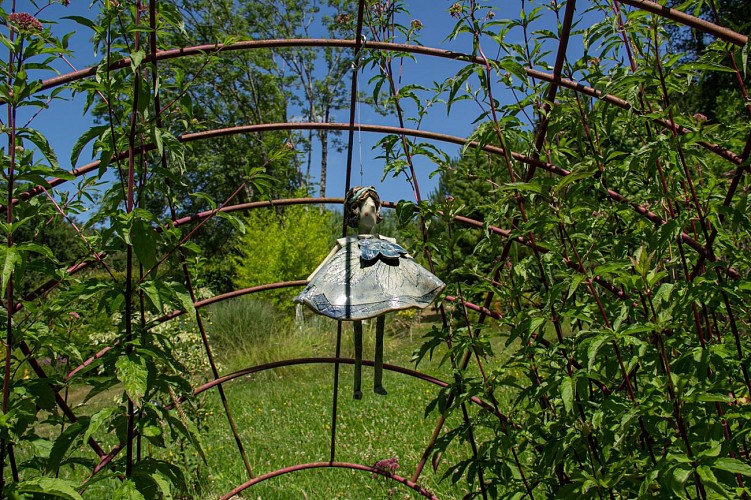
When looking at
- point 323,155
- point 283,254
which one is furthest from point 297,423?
point 323,155

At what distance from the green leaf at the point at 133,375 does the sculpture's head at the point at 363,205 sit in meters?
0.89

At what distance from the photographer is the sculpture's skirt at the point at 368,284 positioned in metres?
1.73

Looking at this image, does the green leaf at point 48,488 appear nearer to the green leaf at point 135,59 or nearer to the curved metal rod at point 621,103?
the green leaf at point 135,59

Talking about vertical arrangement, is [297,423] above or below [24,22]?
below

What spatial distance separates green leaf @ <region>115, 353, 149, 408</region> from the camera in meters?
1.45

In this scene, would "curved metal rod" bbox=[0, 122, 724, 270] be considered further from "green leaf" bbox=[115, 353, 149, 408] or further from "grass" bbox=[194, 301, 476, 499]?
"grass" bbox=[194, 301, 476, 499]

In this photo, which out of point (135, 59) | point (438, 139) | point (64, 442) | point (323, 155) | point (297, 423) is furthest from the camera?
point (323, 155)

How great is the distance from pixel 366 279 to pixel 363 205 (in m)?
0.35

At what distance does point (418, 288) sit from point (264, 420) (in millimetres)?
4572

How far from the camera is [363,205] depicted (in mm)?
2043

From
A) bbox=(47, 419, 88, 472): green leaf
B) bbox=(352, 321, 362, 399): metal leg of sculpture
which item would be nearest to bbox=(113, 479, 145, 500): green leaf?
bbox=(47, 419, 88, 472): green leaf

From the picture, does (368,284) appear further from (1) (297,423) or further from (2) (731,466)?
(1) (297,423)

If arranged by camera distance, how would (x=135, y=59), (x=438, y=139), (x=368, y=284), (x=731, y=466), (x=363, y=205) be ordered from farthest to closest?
(x=438, y=139) → (x=363, y=205) → (x=368, y=284) → (x=135, y=59) → (x=731, y=466)

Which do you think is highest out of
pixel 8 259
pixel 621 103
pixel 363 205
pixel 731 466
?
pixel 621 103
